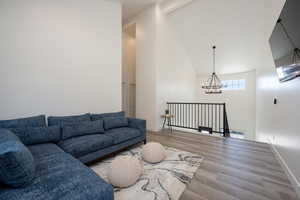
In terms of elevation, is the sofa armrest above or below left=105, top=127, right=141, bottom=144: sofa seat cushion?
above

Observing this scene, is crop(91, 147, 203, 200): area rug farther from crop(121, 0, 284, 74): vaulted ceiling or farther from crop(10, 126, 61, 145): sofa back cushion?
crop(121, 0, 284, 74): vaulted ceiling

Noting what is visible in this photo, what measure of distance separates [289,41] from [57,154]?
10.9 ft

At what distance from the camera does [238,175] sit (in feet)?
6.28

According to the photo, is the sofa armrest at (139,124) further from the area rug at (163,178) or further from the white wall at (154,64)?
the white wall at (154,64)

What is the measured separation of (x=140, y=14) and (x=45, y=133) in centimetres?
470

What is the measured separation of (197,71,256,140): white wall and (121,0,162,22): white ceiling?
532 centimetres

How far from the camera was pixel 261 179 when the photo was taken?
1820 mm

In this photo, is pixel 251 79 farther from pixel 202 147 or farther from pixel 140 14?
pixel 140 14

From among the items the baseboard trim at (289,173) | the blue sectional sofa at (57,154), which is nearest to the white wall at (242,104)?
the baseboard trim at (289,173)

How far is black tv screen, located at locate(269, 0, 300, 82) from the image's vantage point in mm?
1526

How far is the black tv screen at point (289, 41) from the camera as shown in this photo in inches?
60.1

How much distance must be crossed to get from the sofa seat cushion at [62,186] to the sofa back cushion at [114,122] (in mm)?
1352

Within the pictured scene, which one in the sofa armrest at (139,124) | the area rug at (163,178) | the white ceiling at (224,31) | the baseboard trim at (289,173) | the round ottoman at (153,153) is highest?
the white ceiling at (224,31)

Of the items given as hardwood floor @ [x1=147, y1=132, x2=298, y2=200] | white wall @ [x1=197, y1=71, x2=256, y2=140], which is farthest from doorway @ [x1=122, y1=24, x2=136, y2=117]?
white wall @ [x1=197, y1=71, x2=256, y2=140]
